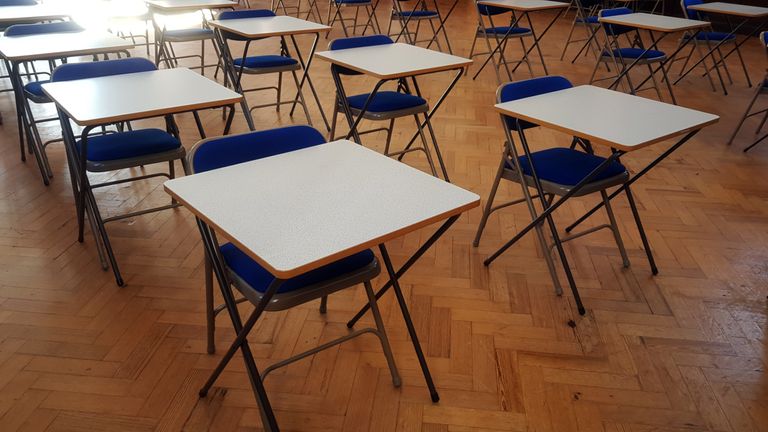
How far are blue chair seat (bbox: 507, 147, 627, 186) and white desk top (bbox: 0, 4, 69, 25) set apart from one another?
344 cm

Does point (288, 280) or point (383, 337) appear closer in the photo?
point (288, 280)

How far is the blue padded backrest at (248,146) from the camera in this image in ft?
5.90

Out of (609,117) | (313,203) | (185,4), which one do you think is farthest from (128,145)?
(185,4)

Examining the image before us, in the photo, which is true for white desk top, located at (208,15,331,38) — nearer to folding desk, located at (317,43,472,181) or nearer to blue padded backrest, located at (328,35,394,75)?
blue padded backrest, located at (328,35,394,75)

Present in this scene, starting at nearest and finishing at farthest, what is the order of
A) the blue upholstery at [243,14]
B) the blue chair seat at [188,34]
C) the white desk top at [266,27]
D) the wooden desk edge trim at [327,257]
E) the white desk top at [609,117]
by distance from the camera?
the wooden desk edge trim at [327,257] < the white desk top at [609,117] < the white desk top at [266,27] < the blue upholstery at [243,14] < the blue chair seat at [188,34]

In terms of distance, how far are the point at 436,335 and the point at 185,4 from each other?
12.6 ft

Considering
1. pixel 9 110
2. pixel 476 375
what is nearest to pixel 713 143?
pixel 476 375

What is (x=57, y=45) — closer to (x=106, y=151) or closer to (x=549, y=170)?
(x=106, y=151)

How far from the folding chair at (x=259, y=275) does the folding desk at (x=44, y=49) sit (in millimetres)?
1724

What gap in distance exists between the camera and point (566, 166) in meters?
2.51

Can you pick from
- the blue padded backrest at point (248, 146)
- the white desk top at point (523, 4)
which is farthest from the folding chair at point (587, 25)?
the blue padded backrest at point (248, 146)

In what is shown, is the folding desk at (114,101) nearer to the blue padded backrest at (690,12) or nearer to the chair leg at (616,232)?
the chair leg at (616,232)

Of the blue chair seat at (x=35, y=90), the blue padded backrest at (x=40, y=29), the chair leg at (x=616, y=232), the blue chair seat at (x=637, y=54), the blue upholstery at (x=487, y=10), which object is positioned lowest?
the chair leg at (x=616, y=232)

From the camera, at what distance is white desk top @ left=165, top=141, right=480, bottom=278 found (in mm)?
1304
